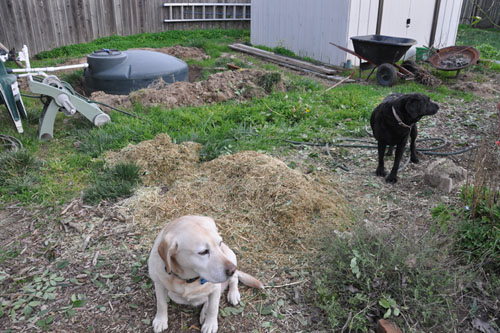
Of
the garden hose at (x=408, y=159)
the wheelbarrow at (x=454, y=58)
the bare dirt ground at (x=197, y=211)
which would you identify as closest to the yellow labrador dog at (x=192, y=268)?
the bare dirt ground at (x=197, y=211)

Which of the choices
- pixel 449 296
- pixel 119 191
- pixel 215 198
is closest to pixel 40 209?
pixel 119 191

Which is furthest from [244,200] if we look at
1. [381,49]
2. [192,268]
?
[381,49]

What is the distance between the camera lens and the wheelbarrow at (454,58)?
28.0 feet

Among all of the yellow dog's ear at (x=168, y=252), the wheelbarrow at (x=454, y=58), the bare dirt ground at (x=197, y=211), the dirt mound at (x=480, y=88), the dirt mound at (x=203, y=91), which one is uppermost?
the wheelbarrow at (x=454, y=58)

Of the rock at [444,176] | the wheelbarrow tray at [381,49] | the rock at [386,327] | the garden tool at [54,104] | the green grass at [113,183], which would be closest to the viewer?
the rock at [386,327]

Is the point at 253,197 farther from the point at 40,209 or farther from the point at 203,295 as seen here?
the point at 40,209

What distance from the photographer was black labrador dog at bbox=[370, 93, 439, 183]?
3.91 metres

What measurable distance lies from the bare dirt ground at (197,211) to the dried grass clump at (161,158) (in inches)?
1.2

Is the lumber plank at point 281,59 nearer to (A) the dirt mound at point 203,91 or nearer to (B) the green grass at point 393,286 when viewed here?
(A) the dirt mound at point 203,91

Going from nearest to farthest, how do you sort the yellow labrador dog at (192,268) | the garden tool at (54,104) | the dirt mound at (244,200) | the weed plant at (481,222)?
the yellow labrador dog at (192,268)
the weed plant at (481,222)
the dirt mound at (244,200)
the garden tool at (54,104)

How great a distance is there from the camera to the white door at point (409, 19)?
9.95 metres

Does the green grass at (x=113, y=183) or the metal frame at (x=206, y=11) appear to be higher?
the metal frame at (x=206, y=11)

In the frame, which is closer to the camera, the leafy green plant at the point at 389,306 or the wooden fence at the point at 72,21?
the leafy green plant at the point at 389,306

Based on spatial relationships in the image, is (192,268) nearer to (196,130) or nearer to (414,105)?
(414,105)
